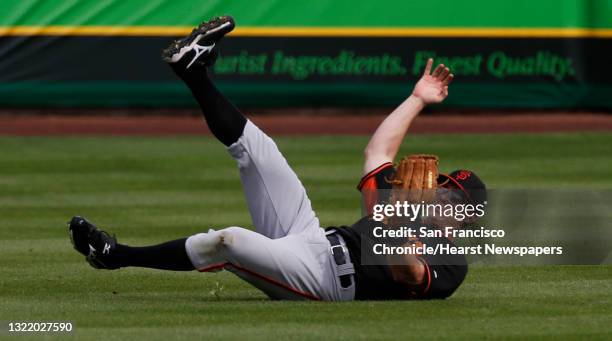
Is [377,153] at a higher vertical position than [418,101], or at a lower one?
lower

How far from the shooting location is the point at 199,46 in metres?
6.50

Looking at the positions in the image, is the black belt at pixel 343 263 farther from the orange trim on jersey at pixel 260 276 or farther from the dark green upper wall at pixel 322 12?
the dark green upper wall at pixel 322 12

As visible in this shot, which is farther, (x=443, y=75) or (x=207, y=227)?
(x=207, y=227)

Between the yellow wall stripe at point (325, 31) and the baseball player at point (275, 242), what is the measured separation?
27.2 feet

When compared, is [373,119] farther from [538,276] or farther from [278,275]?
[278,275]

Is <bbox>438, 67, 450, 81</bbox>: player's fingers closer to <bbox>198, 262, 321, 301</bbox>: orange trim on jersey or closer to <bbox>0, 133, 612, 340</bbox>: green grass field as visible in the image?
<bbox>0, 133, 612, 340</bbox>: green grass field

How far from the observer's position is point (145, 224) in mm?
9305

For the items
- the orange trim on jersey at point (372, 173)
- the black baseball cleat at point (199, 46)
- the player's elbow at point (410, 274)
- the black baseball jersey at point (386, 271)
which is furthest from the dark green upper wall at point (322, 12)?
the player's elbow at point (410, 274)

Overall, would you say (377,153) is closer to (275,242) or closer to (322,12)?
(275,242)

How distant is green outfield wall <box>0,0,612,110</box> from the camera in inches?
580

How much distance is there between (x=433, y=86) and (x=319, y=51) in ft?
27.0

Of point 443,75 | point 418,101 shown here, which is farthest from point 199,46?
point 443,75

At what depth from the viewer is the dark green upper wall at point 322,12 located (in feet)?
48.3

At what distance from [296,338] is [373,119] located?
32.6ft
